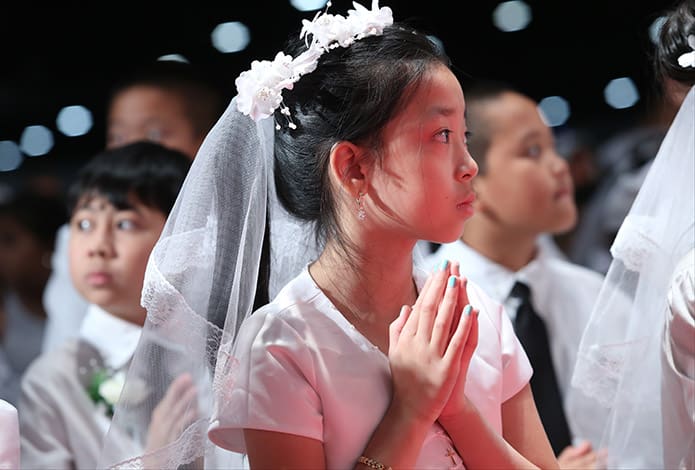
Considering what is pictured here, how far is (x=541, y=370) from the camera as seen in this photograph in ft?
9.72

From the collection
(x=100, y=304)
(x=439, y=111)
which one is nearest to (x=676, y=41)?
(x=439, y=111)

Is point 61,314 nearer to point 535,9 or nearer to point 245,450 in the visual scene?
point 245,450

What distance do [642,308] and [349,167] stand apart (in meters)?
0.80

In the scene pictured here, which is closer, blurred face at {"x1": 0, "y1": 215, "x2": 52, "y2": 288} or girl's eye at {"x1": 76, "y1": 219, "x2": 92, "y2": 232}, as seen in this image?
girl's eye at {"x1": 76, "y1": 219, "x2": 92, "y2": 232}

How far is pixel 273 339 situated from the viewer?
5.48 feet

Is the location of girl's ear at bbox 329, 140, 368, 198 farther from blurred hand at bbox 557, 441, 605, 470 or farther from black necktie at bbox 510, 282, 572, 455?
black necktie at bbox 510, 282, 572, 455

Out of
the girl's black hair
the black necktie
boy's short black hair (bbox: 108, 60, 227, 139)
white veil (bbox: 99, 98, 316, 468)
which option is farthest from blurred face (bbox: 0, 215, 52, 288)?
the girl's black hair

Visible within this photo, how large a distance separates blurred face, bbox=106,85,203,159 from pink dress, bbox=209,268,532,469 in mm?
1668

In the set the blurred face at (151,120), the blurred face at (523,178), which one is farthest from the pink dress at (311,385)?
the blurred face at (151,120)

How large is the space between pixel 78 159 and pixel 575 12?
243 centimetres

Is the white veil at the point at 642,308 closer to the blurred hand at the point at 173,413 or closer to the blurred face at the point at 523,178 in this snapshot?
the blurred face at the point at 523,178

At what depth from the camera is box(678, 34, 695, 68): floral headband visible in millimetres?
2078

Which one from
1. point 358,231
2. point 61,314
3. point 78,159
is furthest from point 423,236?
point 78,159

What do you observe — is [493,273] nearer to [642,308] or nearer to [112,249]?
[642,308]
